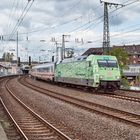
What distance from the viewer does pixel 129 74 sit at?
313 feet

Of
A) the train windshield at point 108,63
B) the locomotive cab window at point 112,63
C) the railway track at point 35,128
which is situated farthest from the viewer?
the locomotive cab window at point 112,63

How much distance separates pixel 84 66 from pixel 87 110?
13165mm

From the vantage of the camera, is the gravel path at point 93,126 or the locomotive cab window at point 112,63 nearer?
the gravel path at point 93,126

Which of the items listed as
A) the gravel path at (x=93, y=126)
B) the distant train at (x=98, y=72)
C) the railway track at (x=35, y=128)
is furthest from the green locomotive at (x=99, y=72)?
the railway track at (x=35, y=128)

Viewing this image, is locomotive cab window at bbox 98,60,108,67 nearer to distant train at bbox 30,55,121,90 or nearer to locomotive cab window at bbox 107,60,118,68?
distant train at bbox 30,55,121,90

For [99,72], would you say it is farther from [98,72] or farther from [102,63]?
[102,63]

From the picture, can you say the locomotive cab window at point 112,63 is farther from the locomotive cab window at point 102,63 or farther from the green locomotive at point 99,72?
the locomotive cab window at point 102,63

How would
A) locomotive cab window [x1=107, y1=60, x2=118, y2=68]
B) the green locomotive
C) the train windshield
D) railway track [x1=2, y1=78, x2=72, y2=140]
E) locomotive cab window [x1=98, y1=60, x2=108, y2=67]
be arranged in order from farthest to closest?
locomotive cab window [x1=107, y1=60, x2=118, y2=68] → the train windshield → locomotive cab window [x1=98, y1=60, x2=108, y2=67] → the green locomotive → railway track [x1=2, y1=78, x2=72, y2=140]

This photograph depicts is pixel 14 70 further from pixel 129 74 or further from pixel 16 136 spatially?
pixel 16 136

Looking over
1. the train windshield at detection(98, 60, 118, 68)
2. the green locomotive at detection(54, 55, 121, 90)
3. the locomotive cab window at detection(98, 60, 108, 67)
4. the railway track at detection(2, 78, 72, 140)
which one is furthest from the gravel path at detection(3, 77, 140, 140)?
the train windshield at detection(98, 60, 118, 68)

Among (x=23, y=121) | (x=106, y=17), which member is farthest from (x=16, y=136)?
(x=106, y=17)

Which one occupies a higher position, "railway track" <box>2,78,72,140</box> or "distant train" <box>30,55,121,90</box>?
"distant train" <box>30,55,121,90</box>

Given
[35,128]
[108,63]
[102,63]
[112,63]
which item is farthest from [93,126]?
[112,63]

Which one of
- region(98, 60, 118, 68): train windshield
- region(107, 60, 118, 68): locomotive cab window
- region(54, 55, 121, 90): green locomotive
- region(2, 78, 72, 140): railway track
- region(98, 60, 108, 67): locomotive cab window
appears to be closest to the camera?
region(2, 78, 72, 140): railway track
